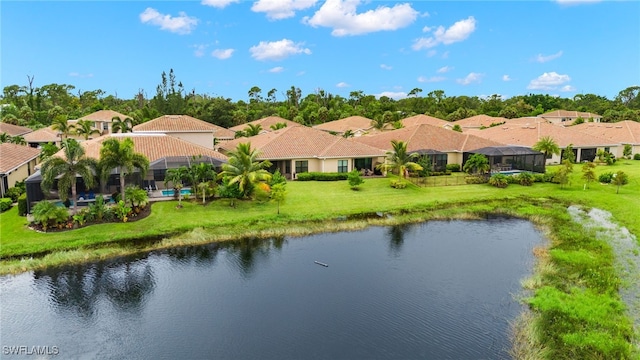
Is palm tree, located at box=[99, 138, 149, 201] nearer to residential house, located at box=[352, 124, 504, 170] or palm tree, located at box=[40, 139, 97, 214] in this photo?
palm tree, located at box=[40, 139, 97, 214]

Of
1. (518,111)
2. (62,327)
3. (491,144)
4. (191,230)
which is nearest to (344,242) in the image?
(191,230)

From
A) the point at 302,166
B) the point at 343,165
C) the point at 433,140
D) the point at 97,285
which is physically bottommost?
the point at 97,285

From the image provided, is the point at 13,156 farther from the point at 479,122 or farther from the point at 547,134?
the point at 479,122

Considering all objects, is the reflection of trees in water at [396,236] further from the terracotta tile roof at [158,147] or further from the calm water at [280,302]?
the terracotta tile roof at [158,147]

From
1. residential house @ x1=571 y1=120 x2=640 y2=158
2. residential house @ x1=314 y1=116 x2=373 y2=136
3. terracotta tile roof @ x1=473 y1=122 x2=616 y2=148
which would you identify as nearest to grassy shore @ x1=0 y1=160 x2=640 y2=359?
terracotta tile roof @ x1=473 y1=122 x2=616 y2=148

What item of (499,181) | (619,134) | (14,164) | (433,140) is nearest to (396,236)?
(499,181)

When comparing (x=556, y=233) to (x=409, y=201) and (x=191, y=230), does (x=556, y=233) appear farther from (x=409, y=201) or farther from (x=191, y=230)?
(x=191, y=230)
